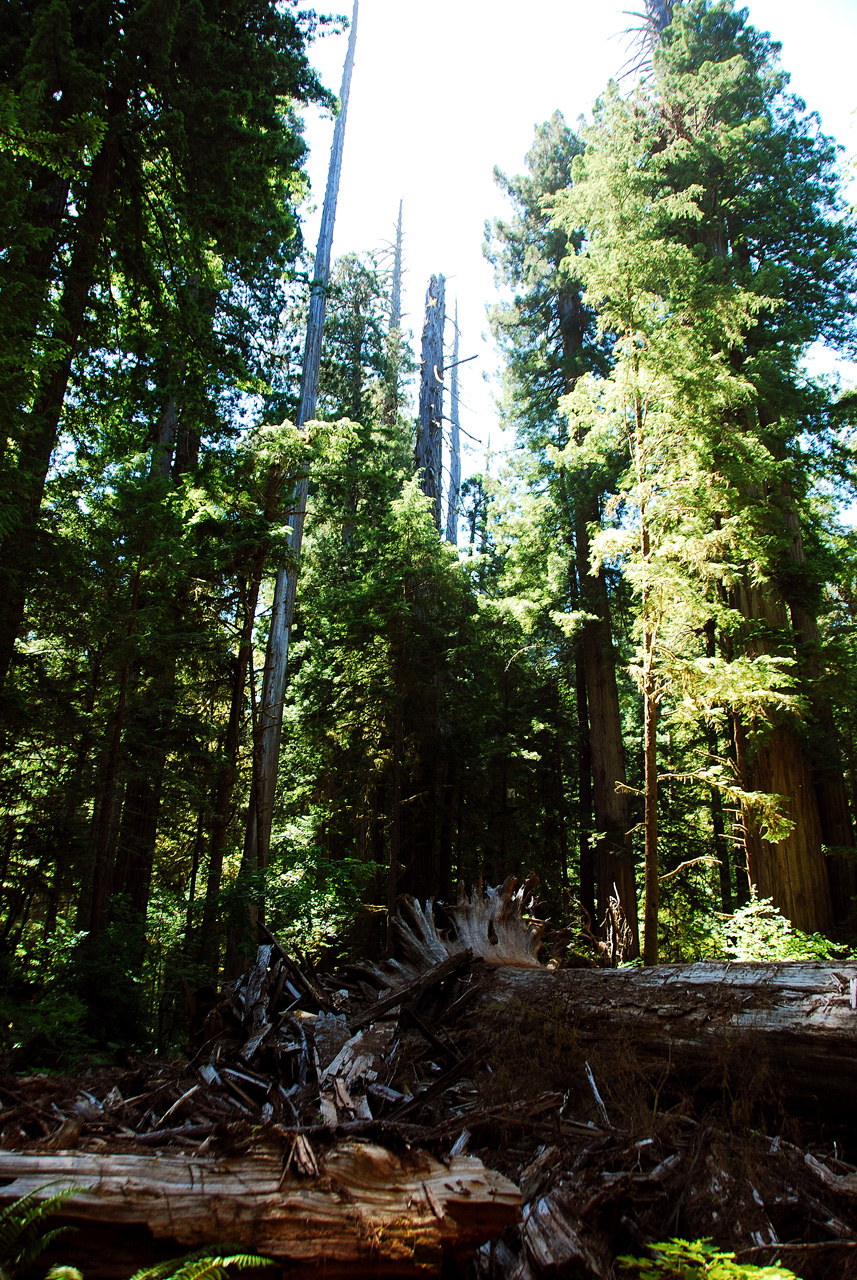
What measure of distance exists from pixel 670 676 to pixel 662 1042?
4.49m

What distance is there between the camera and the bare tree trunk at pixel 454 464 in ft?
87.9

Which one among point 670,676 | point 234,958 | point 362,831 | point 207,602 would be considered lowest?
point 234,958

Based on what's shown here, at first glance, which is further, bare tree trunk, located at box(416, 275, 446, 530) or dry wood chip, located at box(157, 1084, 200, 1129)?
bare tree trunk, located at box(416, 275, 446, 530)

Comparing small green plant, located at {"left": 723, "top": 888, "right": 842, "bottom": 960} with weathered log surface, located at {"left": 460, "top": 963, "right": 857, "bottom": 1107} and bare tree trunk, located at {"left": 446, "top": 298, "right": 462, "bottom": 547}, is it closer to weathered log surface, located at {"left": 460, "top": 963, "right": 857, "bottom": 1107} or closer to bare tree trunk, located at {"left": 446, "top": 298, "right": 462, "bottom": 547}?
weathered log surface, located at {"left": 460, "top": 963, "right": 857, "bottom": 1107}

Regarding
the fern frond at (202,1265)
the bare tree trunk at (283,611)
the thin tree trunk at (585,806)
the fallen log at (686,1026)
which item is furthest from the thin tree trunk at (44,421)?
the thin tree trunk at (585,806)

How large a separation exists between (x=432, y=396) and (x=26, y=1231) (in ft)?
62.3

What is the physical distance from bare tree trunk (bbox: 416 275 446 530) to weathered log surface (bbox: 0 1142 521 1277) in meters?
16.3

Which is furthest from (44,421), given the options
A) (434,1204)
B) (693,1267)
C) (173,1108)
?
(693,1267)

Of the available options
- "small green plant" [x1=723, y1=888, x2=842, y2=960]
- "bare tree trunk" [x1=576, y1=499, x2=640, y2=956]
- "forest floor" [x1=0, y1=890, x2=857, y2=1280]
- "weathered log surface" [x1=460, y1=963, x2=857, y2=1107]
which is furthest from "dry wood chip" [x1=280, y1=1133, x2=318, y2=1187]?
"bare tree trunk" [x1=576, y1=499, x2=640, y2=956]

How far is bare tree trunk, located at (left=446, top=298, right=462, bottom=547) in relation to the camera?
2680cm

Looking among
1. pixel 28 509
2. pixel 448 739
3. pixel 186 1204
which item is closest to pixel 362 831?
pixel 448 739

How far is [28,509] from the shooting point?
6066mm

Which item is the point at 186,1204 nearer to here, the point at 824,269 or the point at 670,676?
the point at 670,676

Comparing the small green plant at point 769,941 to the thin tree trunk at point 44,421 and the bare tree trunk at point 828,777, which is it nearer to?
the bare tree trunk at point 828,777
